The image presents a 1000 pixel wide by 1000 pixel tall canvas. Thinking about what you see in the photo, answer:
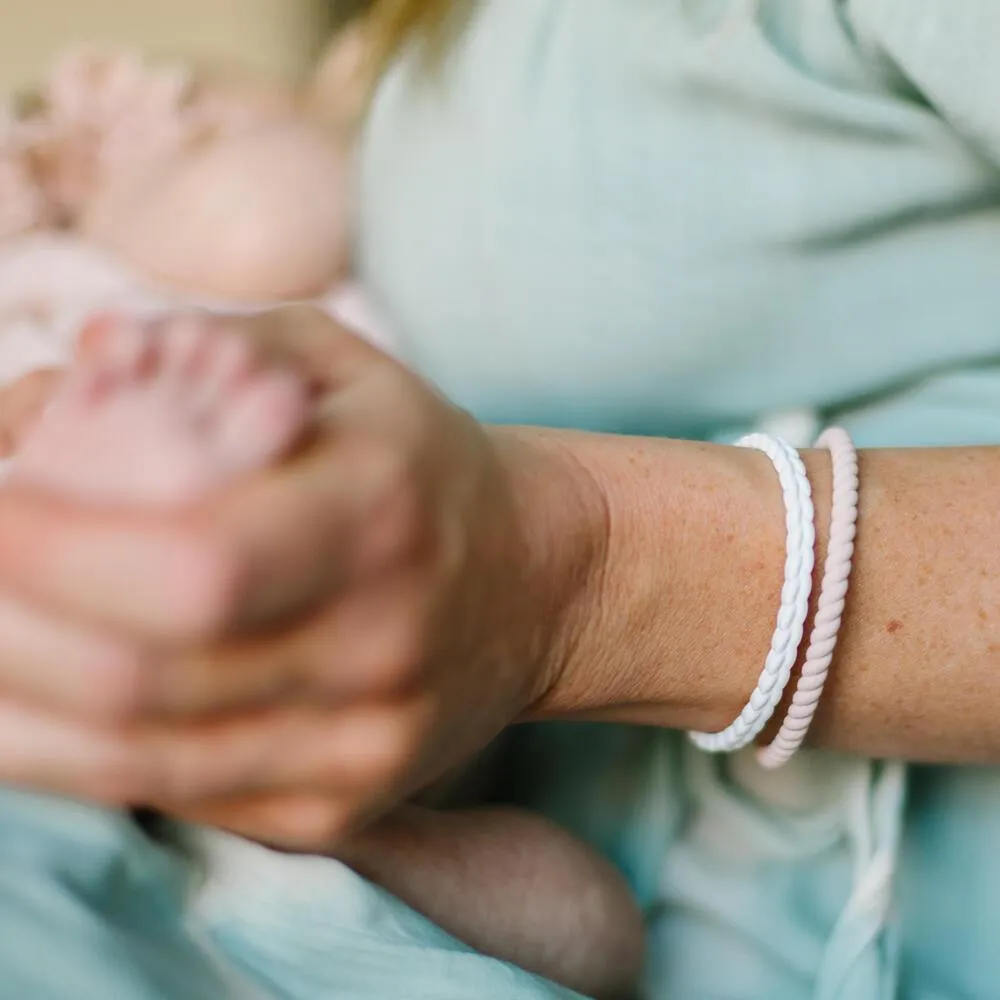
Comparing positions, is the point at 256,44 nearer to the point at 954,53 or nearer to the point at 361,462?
the point at 954,53

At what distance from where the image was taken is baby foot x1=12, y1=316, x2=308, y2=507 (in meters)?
0.27

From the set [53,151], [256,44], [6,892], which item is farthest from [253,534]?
[256,44]

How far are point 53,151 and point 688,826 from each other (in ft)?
3.19

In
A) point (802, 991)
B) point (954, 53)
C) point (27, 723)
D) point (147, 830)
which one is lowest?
point (802, 991)

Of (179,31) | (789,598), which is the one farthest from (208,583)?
(179,31)

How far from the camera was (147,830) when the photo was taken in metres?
0.40

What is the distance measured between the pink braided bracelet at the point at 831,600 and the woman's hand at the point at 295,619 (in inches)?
5.3

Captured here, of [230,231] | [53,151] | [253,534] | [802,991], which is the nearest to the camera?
[253,534]

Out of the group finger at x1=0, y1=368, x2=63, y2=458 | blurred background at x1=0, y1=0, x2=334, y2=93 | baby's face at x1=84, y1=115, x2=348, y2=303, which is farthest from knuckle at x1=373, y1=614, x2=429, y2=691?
blurred background at x1=0, y1=0, x2=334, y2=93

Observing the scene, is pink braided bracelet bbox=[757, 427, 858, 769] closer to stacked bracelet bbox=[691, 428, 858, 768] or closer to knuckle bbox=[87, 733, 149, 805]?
stacked bracelet bbox=[691, 428, 858, 768]

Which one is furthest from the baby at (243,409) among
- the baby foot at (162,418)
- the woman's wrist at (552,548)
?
the woman's wrist at (552,548)

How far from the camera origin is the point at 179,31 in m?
1.44

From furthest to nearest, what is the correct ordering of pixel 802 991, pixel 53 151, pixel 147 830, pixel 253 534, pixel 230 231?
pixel 53 151
pixel 230 231
pixel 802 991
pixel 147 830
pixel 253 534

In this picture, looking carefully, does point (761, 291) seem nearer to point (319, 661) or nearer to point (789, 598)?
point (789, 598)
